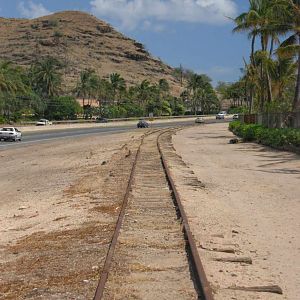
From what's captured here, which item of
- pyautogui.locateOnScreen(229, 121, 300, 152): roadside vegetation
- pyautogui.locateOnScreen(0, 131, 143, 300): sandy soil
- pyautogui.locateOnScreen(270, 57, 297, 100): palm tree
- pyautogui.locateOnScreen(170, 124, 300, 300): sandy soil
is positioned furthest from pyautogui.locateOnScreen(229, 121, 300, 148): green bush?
pyautogui.locateOnScreen(270, 57, 297, 100): palm tree

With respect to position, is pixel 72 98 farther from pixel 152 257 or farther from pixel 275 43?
pixel 152 257

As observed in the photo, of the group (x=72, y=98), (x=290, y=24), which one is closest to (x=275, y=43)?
(x=290, y=24)

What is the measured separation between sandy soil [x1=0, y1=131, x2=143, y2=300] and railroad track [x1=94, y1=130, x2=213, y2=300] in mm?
244

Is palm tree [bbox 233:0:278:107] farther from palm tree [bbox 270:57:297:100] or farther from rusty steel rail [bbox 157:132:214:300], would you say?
rusty steel rail [bbox 157:132:214:300]

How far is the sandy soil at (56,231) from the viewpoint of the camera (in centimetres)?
757

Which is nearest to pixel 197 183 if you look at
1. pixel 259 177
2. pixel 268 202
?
pixel 259 177

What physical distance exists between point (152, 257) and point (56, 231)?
344cm

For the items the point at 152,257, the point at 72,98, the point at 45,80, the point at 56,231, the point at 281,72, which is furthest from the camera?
the point at 45,80

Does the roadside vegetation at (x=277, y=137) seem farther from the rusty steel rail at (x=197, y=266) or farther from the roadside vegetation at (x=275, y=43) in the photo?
the rusty steel rail at (x=197, y=266)

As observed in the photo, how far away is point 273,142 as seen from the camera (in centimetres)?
3450

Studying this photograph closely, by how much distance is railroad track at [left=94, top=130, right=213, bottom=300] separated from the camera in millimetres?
7012

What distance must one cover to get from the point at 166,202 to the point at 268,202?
253cm

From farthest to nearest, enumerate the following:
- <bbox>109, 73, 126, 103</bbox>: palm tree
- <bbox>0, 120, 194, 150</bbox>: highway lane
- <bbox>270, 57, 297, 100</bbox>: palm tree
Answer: <bbox>109, 73, 126, 103</bbox>: palm tree < <bbox>270, 57, 297, 100</bbox>: palm tree < <bbox>0, 120, 194, 150</bbox>: highway lane

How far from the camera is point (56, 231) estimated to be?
11633mm
